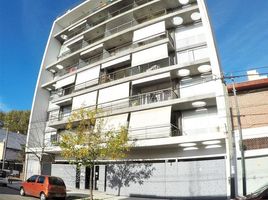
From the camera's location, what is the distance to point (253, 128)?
20.6m

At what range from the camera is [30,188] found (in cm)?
2111

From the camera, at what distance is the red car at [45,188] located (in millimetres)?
19484

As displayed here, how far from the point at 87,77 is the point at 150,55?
7921mm

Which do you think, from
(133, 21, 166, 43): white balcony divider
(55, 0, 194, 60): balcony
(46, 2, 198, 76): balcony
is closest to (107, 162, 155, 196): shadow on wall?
(133, 21, 166, 43): white balcony divider

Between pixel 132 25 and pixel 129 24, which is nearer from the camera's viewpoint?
pixel 132 25

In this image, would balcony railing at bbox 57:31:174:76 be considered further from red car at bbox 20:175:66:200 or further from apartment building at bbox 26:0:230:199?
red car at bbox 20:175:66:200

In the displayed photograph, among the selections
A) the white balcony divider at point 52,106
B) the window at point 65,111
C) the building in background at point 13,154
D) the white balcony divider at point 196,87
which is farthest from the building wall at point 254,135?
the building in background at point 13,154

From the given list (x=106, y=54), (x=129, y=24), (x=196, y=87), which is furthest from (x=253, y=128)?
(x=129, y=24)

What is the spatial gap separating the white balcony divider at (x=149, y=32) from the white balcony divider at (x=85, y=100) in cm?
660

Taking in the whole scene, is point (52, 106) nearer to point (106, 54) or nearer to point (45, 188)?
point (106, 54)

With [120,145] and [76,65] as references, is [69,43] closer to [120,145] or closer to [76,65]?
[76,65]

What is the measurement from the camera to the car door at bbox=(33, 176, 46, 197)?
1993cm

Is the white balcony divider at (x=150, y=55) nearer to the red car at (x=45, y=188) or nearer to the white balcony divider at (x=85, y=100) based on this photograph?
the white balcony divider at (x=85, y=100)

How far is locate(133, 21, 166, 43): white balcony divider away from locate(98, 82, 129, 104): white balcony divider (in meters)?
4.60
